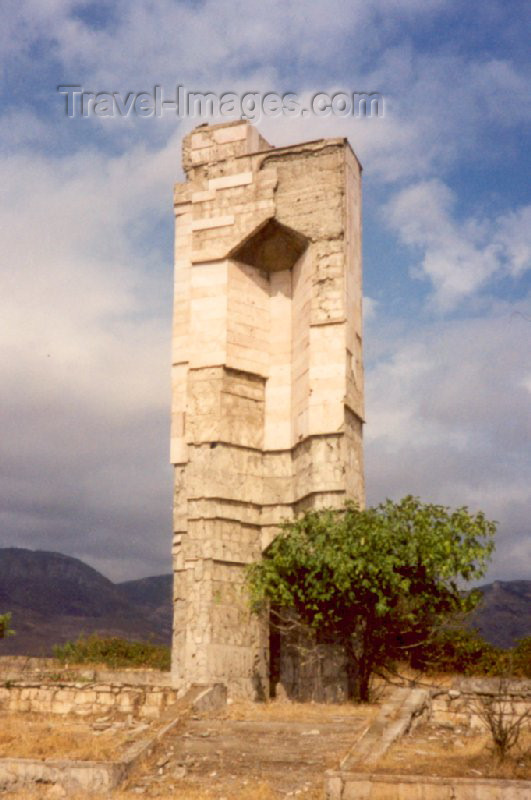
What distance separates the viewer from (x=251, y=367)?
25.2m

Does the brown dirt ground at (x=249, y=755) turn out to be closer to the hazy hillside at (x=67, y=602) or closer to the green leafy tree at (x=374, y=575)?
the green leafy tree at (x=374, y=575)

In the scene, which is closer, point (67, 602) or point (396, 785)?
point (396, 785)

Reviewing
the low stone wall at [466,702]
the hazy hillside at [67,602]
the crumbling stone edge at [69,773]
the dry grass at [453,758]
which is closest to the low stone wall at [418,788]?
the dry grass at [453,758]

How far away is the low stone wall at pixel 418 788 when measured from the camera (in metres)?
11.0

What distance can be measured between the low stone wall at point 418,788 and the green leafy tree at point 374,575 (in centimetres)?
752

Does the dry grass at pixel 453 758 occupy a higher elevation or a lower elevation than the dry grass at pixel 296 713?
lower

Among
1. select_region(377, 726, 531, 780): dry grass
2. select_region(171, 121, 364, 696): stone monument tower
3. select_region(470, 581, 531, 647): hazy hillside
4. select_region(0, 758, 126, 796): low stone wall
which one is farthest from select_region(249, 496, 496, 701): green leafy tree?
select_region(470, 581, 531, 647): hazy hillside

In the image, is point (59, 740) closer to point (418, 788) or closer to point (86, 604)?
point (418, 788)

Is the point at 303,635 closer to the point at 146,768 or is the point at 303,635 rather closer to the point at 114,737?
the point at 114,737

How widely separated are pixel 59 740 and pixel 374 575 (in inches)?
284

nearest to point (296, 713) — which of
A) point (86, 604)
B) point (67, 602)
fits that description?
point (67, 602)

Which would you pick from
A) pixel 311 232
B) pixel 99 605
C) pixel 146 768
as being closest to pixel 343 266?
pixel 311 232

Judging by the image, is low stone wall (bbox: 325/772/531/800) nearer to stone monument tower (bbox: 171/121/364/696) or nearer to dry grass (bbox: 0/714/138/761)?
dry grass (bbox: 0/714/138/761)

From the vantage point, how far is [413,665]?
2306 centimetres
